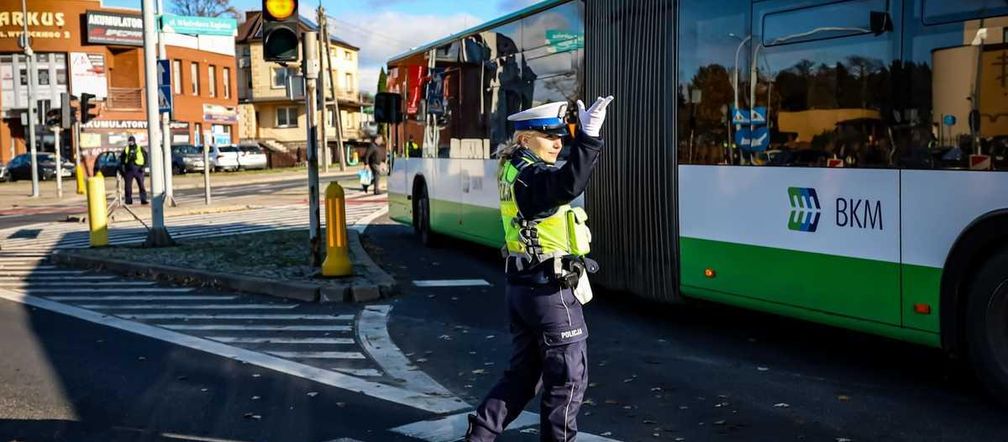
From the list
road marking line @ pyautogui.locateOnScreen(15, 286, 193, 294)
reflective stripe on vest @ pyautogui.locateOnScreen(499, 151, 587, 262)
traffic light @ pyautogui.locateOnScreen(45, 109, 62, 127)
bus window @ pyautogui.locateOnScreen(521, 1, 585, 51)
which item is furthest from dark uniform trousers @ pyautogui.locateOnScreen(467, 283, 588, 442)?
traffic light @ pyautogui.locateOnScreen(45, 109, 62, 127)

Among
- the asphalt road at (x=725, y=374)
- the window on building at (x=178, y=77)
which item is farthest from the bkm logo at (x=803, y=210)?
the window on building at (x=178, y=77)

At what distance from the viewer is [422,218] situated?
1623 cm

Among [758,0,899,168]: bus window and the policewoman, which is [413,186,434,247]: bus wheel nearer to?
[758,0,899,168]: bus window

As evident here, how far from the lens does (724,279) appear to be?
7914 millimetres

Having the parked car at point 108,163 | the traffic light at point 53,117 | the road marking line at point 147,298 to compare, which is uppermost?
the traffic light at point 53,117

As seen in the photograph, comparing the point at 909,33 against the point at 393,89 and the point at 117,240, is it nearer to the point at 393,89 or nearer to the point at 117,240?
the point at 393,89

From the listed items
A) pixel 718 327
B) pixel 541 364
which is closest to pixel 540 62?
pixel 718 327

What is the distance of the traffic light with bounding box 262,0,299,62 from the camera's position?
11.2 metres

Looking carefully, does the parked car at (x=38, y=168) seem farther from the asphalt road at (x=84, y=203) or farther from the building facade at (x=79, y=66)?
the asphalt road at (x=84, y=203)

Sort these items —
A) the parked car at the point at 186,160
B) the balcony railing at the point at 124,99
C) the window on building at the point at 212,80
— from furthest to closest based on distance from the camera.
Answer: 1. the window on building at the point at 212,80
2. the balcony railing at the point at 124,99
3. the parked car at the point at 186,160

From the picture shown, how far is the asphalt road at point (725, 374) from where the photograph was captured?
5.62 meters

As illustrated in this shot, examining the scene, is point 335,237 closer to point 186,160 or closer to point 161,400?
point 161,400

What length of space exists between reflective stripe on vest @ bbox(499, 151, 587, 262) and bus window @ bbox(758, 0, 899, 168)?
2.76 m

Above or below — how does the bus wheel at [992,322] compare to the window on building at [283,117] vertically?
below
